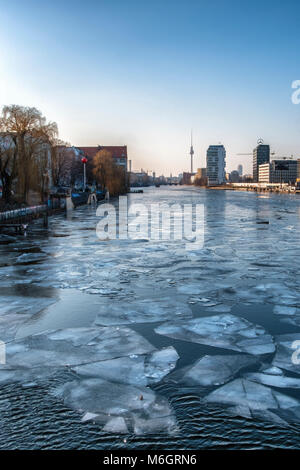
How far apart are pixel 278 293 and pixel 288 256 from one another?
558 cm

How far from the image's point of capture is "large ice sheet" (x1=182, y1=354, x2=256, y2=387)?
213 inches

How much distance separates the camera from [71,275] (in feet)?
38.4

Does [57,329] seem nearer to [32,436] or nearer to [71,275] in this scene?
[32,436]

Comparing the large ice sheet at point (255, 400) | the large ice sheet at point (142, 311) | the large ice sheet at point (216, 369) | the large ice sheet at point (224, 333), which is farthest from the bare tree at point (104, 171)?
the large ice sheet at point (255, 400)

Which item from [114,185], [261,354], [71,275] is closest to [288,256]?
[71,275]

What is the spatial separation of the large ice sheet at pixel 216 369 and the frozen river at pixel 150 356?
14 mm

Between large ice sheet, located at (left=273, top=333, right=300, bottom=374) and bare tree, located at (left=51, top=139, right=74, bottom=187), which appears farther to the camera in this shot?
bare tree, located at (left=51, top=139, right=74, bottom=187)

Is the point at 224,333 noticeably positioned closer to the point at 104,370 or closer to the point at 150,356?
the point at 150,356

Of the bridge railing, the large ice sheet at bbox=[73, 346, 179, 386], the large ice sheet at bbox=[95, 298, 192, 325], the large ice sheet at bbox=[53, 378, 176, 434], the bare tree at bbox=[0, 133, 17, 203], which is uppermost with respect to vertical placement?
the bare tree at bbox=[0, 133, 17, 203]

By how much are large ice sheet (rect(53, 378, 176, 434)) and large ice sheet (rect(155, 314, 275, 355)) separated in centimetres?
191

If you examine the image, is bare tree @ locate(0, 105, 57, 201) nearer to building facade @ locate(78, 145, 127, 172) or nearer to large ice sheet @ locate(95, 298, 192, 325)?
large ice sheet @ locate(95, 298, 192, 325)

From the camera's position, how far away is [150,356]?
243 inches

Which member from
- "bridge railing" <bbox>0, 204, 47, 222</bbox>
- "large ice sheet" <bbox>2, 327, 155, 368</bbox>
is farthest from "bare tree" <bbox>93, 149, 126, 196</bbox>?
"large ice sheet" <bbox>2, 327, 155, 368</bbox>

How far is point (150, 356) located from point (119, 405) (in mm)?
1439
